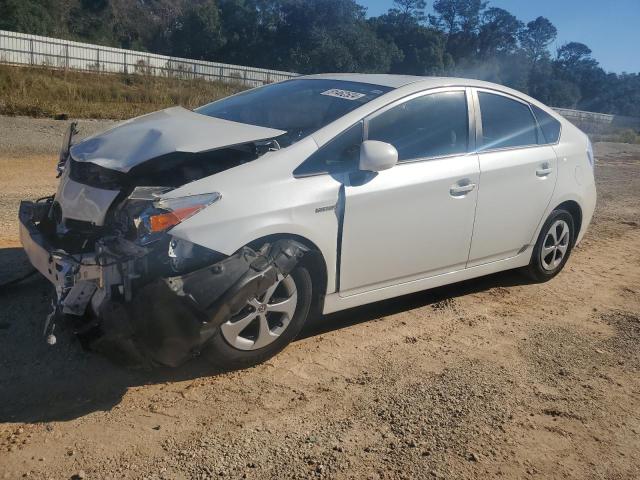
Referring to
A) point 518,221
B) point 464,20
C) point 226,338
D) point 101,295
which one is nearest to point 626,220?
point 518,221

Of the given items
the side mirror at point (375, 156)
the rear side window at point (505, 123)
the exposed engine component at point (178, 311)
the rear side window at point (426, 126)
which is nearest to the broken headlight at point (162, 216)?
the exposed engine component at point (178, 311)

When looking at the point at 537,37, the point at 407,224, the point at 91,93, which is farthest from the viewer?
the point at 537,37

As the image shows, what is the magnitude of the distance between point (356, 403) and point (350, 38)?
43.6 meters

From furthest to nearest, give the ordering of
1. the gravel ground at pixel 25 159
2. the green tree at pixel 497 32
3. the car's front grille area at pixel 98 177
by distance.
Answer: the green tree at pixel 497 32
the gravel ground at pixel 25 159
the car's front grille area at pixel 98 177

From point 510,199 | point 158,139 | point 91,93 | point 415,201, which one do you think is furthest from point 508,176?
point 91,93

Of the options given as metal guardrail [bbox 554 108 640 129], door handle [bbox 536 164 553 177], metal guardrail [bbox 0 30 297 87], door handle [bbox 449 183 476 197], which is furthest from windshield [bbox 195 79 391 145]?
metal guardrail [bbox 554 108 640 129]

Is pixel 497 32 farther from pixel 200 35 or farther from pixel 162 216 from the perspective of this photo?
pixel 162 216

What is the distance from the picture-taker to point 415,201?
179 inches

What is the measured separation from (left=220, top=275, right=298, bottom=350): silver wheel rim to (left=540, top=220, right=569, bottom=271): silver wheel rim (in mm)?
2821

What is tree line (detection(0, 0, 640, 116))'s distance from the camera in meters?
45.8

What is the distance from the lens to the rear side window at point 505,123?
525 cm

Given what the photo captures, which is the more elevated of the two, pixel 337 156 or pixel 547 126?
pixel 547 126

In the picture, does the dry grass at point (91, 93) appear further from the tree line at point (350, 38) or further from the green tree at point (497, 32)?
the green tree at point (497, 32)

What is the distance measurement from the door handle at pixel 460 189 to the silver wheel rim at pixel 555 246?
1294mm
